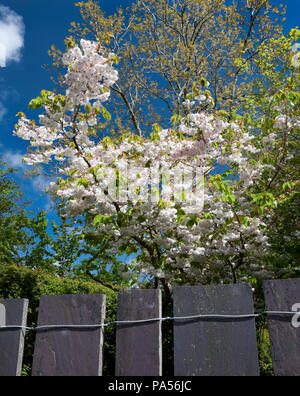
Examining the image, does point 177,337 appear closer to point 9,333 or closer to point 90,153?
point 9,333

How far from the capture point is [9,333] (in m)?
2.32

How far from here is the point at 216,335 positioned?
6.44ft

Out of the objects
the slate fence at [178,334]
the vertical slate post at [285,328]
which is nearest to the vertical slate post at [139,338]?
the slate fence at [178,334]

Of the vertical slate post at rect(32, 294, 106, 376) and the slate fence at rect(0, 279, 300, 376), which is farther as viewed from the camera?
the vertical slate post at rect(32, 294, 106, 376)

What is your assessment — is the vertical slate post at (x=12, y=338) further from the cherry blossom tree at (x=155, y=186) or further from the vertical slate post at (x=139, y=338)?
the cherry blossom tree at (x=155, y=186)

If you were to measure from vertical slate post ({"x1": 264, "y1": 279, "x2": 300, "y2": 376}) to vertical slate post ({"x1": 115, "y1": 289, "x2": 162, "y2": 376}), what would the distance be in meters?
0.64

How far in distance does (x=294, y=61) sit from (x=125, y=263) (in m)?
3.09

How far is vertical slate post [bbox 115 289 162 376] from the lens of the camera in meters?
2.00

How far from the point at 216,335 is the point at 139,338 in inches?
17.7

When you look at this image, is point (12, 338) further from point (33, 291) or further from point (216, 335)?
point (33, 291)

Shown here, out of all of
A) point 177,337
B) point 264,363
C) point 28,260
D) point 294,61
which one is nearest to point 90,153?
point 177,337

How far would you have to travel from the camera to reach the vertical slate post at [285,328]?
1865mm
